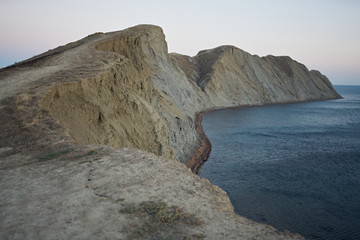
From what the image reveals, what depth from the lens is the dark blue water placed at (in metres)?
15.7

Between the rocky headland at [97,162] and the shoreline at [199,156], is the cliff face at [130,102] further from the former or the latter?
the shoreline at [199,156]

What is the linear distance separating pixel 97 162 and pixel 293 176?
1924 centimetres

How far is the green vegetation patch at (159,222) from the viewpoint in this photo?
15.5ft

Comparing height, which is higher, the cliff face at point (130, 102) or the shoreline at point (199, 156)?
the cliff face at point (130, 102)

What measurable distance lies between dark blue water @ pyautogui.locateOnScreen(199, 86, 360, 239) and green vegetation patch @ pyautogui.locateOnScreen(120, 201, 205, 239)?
38.5 ft

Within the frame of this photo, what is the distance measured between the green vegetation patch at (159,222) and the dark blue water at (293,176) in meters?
11.7

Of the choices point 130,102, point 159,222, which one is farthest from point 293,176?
point 159,222

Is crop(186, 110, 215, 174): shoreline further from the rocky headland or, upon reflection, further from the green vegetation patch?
the green vegetation patch

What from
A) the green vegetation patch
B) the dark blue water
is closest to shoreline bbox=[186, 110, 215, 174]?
the dark blue water

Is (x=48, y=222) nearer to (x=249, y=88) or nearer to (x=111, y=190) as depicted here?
(x=111, y=190)

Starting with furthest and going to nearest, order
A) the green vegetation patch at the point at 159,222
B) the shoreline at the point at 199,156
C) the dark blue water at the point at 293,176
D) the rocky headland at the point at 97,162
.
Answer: the shoreline at the point at 199,156, the dark blue water at the point at 293,176, the rocky headland at the point at 97,162, the green vegetation patch at the point at 159,222

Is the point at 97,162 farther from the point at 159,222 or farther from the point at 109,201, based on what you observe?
the point at 159,222

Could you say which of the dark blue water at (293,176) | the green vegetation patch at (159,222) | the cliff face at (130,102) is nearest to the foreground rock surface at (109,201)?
the green vegetation patch at (159,222)

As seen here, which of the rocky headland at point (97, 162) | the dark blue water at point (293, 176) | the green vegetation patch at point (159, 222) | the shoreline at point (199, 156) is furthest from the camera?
the shoreline at point (199, 156)
